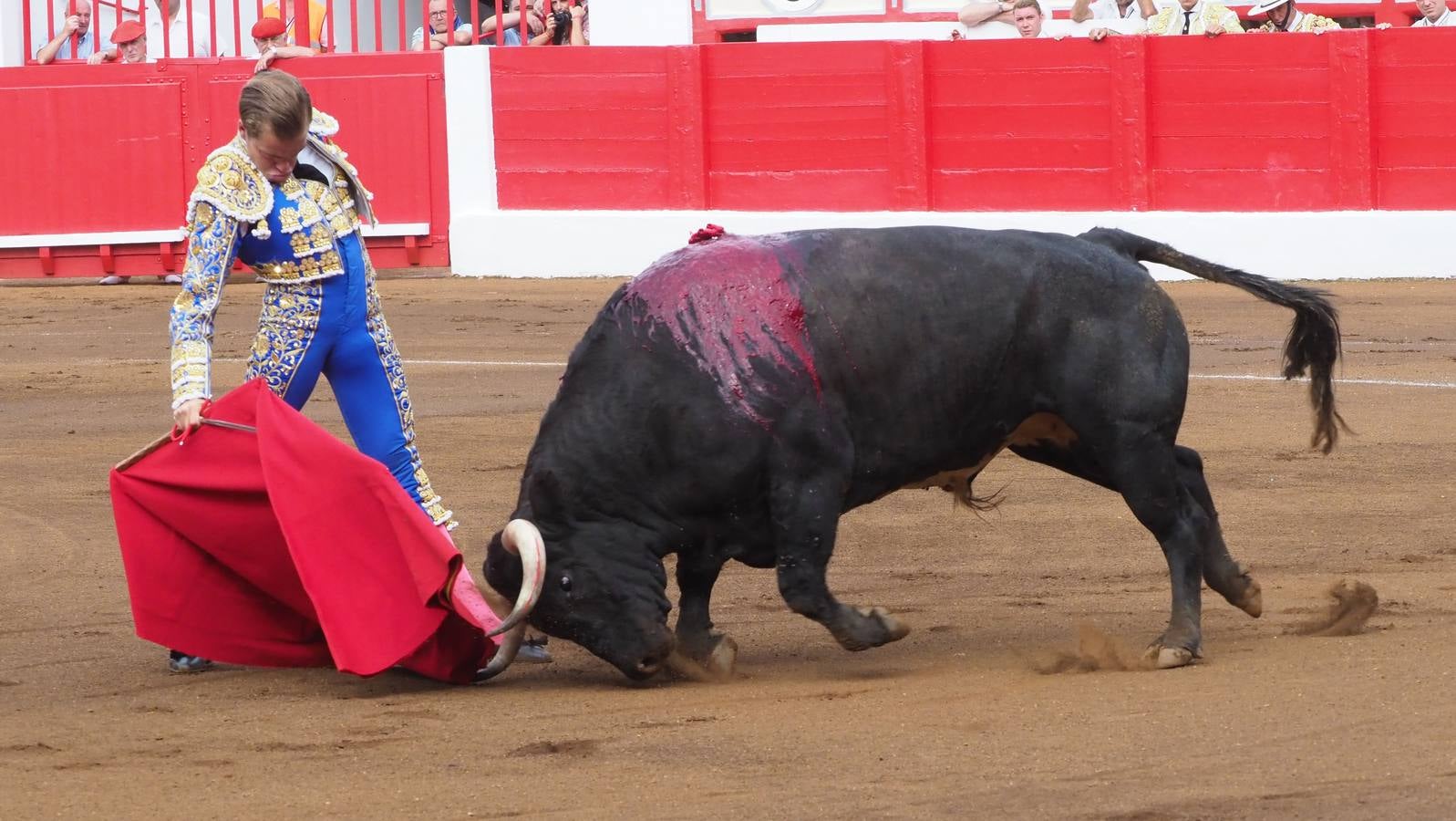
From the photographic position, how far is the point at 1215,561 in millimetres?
4406

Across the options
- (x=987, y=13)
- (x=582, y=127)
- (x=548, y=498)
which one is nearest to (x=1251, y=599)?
(x=548, y=498)

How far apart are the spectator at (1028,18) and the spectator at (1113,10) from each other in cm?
20

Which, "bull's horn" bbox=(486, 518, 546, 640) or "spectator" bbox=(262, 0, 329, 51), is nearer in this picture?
"bull's horn" bbox=(486, 518, 546, 640)

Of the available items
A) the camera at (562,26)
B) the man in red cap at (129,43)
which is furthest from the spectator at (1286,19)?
the man in red cap at (129,43)

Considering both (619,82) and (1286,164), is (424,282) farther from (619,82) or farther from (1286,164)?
(1286,164)

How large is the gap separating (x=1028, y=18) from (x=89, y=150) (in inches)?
224

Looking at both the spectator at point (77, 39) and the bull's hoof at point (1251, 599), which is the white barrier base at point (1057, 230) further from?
the bull's hoof at point (1251, 599)

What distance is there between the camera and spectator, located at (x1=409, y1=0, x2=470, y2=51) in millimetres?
13391

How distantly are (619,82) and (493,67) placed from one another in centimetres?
79

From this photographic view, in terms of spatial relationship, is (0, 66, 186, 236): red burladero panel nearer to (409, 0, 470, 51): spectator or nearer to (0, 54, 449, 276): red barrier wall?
(0, 54, 449, 276): red barrier wall

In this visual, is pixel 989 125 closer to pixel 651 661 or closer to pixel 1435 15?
pixel 1435 15

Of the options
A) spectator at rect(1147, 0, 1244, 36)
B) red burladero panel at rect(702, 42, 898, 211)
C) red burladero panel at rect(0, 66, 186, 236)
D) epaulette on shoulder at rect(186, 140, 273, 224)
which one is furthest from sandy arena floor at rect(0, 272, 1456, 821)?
red burladero panel at rect(0, 66, 186, 236)

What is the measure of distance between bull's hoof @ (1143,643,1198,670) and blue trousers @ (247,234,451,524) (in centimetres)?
145

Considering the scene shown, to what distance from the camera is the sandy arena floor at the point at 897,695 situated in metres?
3.29
